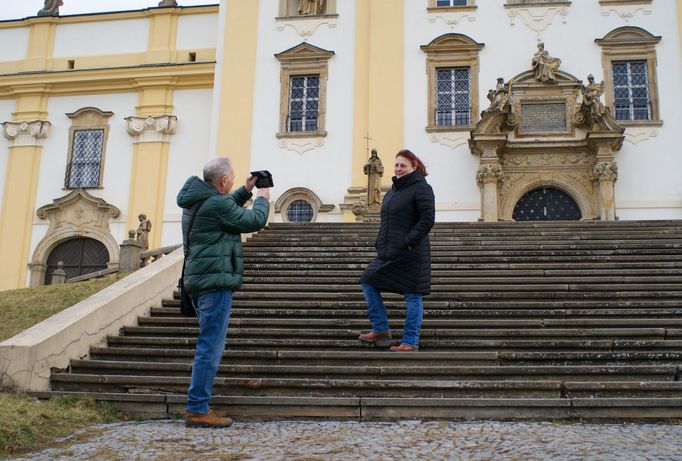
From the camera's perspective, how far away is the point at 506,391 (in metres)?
5.56

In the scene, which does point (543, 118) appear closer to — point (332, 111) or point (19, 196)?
point (332, 111)

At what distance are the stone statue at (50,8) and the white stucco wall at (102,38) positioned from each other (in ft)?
2.10

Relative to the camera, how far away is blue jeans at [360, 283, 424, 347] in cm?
618

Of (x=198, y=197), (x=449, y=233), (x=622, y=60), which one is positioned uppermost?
(x=622, y=60)

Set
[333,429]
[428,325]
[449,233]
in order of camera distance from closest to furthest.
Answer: [333,429] < [428,325] < [449,233]

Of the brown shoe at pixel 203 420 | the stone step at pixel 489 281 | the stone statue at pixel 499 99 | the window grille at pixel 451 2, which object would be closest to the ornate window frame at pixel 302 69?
the window grille at pixel 451 2

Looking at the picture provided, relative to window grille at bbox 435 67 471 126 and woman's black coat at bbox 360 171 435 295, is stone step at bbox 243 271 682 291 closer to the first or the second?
woman's black coat at bbox 360 171 435 295

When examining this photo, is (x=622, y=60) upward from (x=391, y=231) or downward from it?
upward

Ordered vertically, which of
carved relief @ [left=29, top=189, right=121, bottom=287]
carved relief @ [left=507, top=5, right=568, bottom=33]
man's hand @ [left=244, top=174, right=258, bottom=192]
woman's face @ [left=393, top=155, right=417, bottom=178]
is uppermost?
carved relief @ [left=507, top=5, right=568, bottom=33]

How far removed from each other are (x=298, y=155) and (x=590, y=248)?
10726 millimetres

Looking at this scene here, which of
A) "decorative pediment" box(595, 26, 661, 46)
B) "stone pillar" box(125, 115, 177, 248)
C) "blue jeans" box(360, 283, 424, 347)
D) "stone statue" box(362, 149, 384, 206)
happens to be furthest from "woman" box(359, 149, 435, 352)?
"stone pillar" box(125, 115, 177, 248)

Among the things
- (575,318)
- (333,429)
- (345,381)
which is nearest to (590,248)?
(575,318)

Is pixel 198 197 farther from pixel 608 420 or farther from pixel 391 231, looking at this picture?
pixel 608 420

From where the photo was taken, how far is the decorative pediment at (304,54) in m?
20.4
